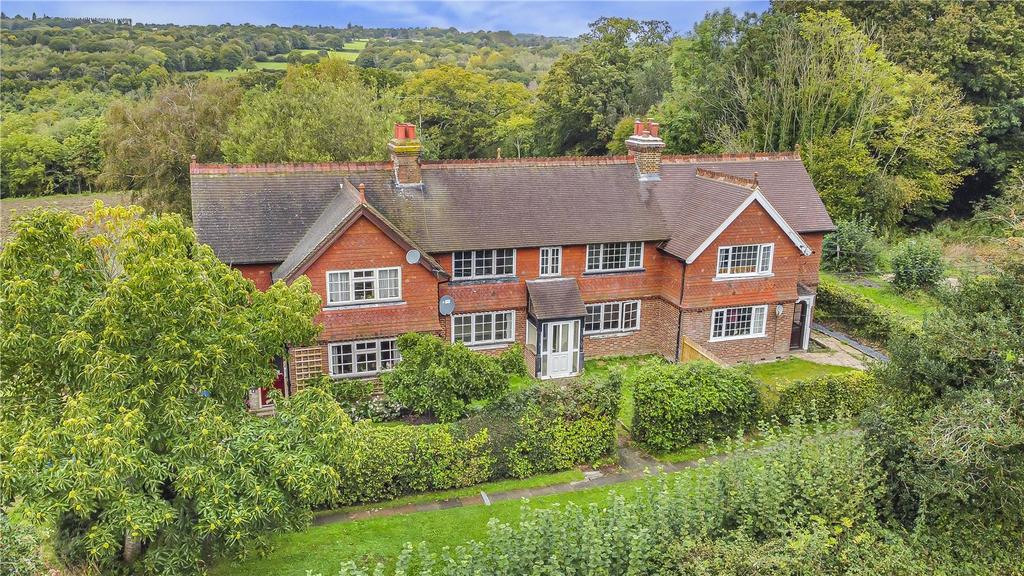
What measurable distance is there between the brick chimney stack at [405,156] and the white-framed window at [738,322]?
13110mm

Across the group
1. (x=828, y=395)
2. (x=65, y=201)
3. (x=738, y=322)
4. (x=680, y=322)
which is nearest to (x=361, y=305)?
(x=680, y=322)

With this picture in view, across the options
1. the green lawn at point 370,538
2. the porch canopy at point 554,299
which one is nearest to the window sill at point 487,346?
the porch canopy at point 554,299

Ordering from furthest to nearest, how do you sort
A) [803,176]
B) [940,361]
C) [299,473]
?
[803,176], [940,361], [299,473]

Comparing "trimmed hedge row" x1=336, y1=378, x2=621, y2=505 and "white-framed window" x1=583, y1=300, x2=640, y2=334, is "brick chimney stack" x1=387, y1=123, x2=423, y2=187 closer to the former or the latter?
"white-framed window" x1=583, y1=300, x2=640, y2=334

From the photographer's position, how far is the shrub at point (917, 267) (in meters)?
38.7

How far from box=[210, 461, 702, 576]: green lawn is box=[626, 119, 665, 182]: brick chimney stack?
621 inches

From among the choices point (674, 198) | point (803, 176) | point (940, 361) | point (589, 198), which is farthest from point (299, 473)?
point (803, 176)

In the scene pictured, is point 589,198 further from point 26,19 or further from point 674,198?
point 26,19

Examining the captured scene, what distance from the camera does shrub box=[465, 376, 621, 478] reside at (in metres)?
19.6

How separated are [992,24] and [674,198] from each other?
38953mm

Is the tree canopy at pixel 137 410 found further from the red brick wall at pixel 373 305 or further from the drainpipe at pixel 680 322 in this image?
the drainpipe at pixel 680 322

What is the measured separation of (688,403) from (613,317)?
8.51m

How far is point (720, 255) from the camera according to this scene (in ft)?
91.0

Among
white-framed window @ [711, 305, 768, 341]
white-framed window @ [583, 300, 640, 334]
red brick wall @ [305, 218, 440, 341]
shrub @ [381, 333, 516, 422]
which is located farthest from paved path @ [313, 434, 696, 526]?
white-framed window @ [711, 305, 768, 341]
